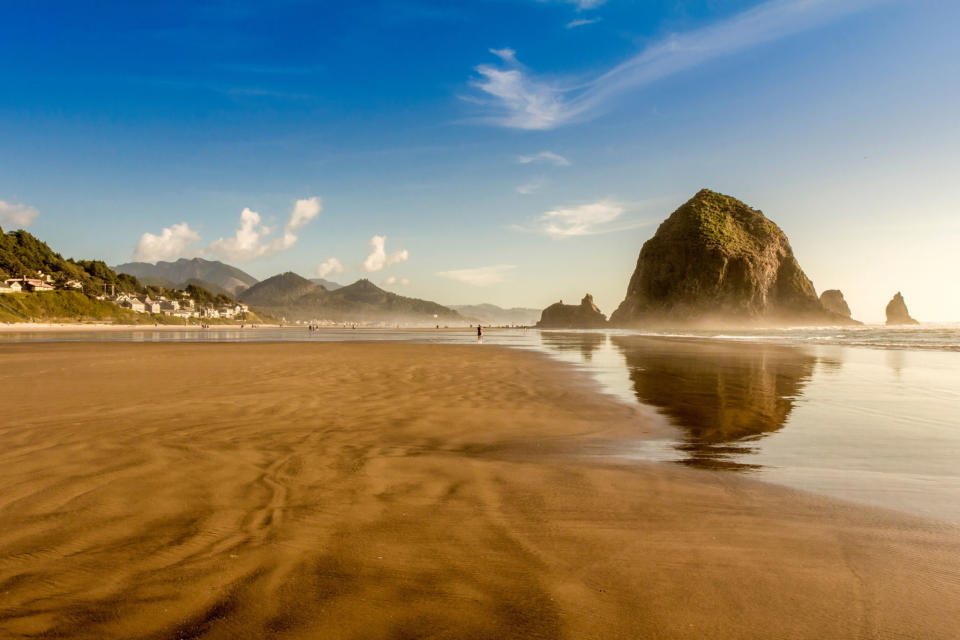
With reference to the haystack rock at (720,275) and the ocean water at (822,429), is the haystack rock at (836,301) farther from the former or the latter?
the ocean water at (822,429)

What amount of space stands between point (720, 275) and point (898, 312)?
98409 millimetres

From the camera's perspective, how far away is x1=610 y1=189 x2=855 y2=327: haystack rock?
124m

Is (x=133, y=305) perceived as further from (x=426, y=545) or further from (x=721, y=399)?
(x=426, y=545)

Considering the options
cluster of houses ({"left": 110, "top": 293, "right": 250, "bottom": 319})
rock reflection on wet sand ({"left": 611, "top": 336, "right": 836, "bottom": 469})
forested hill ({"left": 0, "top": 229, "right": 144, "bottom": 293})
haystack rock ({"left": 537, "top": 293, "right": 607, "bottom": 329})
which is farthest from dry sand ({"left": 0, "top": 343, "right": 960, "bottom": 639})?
haystack rock ({"left": 537, "top": 293, "right": 607, "bottom": 329})

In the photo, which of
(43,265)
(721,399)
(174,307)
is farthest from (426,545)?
(174,307)

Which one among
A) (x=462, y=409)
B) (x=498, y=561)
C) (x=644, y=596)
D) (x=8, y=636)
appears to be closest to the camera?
(x=8, y=636)

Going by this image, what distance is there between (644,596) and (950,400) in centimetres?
1224

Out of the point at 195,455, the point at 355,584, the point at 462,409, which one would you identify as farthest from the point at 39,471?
the point at 462,409

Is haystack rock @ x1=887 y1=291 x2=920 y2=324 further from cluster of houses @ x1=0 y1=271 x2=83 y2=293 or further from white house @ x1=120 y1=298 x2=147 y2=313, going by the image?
cluster of houses @ x1=0 y1=271 x2=83 y2=293

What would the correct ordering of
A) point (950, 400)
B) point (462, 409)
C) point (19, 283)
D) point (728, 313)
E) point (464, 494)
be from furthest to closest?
point (728, 313), point (19, 283), point (950, 400), point (462, 409), point (464, 494)

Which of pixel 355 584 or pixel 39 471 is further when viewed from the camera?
pixel 39 471

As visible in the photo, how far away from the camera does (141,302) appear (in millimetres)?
140125

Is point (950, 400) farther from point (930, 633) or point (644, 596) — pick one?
point (644, 596)

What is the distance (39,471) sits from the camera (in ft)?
17.7
